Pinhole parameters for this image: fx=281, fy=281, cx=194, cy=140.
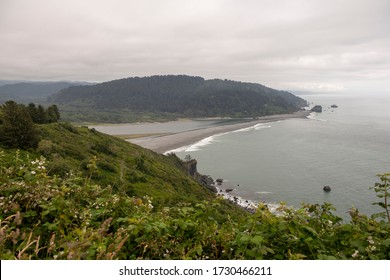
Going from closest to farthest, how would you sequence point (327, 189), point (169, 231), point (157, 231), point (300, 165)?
point (157, 231)
point (169, 231)
point (327, 189)
point (300, 165)

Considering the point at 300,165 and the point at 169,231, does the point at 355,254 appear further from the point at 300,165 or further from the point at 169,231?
the point at 300,165

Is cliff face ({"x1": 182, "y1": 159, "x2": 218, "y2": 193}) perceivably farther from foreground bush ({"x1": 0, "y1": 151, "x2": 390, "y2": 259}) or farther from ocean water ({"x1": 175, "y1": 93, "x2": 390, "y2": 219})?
foreground bush ({"x1": 0, "y1": 151, "x2": 390, "y2": 259})

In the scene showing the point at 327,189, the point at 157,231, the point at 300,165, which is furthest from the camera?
the point at 300,165

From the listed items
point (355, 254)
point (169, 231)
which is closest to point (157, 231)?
point (169, 231)

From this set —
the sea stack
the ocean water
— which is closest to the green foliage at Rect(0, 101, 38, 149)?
the ocean water

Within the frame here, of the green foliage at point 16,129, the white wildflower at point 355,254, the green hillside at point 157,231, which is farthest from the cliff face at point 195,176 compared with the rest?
the white wildflower at point 355,254

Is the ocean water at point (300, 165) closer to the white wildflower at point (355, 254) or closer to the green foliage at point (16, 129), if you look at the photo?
the green foliage at point (16, 129)

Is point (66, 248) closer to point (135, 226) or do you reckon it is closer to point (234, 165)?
point (135, 226)
